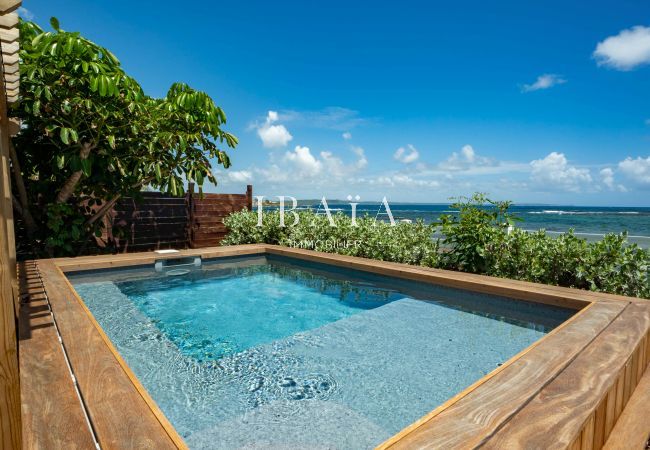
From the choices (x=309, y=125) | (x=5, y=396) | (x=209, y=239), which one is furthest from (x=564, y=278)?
(x=309, y=125)

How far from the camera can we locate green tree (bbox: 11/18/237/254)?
14.8 feet

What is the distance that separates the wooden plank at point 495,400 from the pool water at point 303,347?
65 centimetres

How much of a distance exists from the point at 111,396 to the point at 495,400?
167 cm

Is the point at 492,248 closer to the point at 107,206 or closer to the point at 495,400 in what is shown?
the point at 495,400

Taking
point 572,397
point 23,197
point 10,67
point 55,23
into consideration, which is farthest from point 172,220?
point 572,397

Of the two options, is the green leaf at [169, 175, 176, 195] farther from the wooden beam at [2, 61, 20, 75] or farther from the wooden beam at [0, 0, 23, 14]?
the wooden beam at [0, 0, 23, 14]

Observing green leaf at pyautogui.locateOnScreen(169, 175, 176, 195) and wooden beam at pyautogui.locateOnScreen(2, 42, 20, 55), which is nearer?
wooden beam at pyautogui.locateOnScreen(2, 42, 20, 55)

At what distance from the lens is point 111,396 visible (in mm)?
1453

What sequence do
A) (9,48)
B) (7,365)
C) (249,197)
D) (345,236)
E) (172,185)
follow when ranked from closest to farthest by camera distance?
(7,365), (9,48), (172,185), (345,236), (249,197)

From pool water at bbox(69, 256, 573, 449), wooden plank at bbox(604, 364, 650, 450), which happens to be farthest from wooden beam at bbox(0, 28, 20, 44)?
wooden plank at bbox(604, 364, 650, 450)

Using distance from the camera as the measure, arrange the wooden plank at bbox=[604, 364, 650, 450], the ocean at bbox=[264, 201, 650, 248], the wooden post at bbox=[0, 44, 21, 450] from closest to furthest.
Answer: the wooden post at bbox=[0, 44, 21, 450], the wooden plank at bbox=[604, 364, 650, 450], the ocean at bbox=[264, 201, 650, 248]

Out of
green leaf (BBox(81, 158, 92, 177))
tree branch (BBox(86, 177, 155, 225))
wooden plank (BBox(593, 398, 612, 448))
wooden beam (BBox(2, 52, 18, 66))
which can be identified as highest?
wooden beam (BBox(2, 52, 18, 66))

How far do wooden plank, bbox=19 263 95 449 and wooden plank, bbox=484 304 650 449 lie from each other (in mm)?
1506

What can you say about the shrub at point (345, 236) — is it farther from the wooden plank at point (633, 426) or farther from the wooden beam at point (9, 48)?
the wooden beam at point (9, 48)
